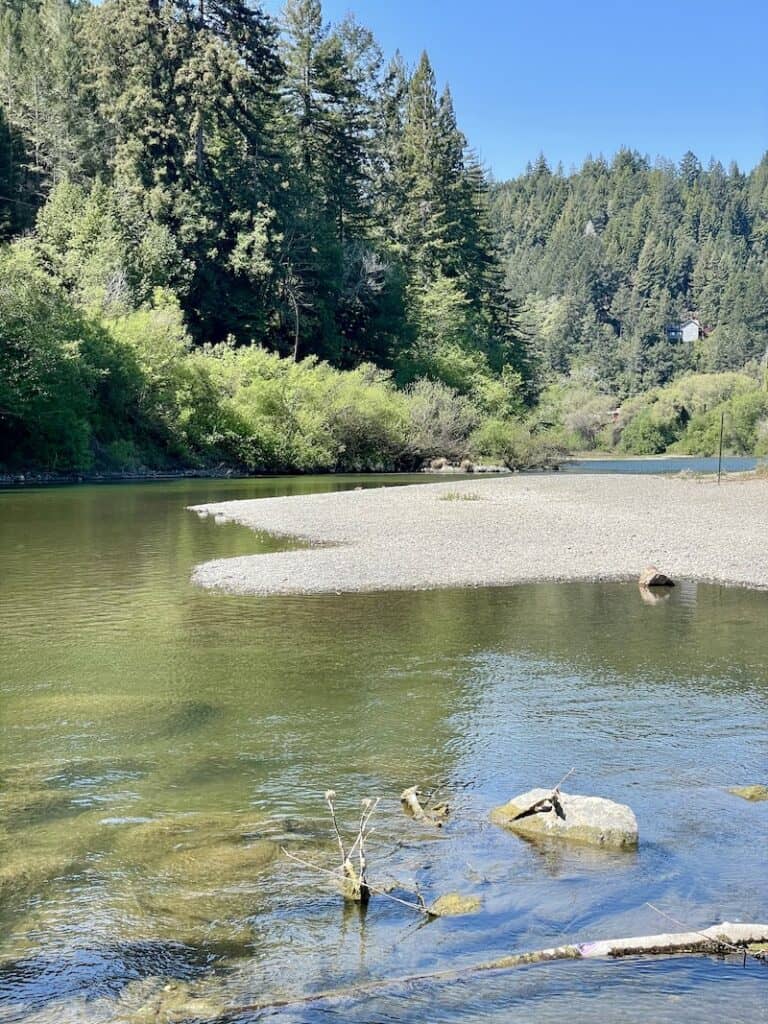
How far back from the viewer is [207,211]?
6431 centimetres

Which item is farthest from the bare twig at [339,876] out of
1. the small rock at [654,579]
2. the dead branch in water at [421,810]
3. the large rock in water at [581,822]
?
the small rock at [654,579]

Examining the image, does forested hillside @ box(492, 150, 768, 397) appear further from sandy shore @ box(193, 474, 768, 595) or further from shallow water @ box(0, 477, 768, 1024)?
shallow water @ box(0, 477, 768, 1024)

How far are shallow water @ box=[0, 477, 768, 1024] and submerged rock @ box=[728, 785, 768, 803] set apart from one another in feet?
0.50

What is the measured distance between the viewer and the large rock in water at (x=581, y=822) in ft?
21.6

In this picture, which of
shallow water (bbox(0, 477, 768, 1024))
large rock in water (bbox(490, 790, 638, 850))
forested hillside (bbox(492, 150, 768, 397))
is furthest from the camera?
forested hillside (bbox(492, 150, 768, 397))

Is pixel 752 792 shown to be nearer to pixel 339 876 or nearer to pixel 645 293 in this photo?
pixel 339 876

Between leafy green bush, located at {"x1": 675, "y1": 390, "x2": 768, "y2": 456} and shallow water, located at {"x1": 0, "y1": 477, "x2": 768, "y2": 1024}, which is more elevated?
leafy green bush, located at {"x1": 675, "y1": 390, "x2": 768, "y2": 456}

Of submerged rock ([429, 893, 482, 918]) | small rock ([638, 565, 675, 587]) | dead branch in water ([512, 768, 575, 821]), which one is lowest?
submerged rock ([429, 893, 482, 918])

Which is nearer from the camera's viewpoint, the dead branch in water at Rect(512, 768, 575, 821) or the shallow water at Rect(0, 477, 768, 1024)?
the shallow water at Rect(0, 477, 768, 1024)

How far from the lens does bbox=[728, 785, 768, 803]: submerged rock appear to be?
752 cm

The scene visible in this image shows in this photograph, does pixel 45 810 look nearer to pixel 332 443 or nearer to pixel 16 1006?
pixel 16 1006

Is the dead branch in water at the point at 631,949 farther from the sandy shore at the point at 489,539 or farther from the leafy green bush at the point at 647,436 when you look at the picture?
the leafy green bush at the point at 647,436

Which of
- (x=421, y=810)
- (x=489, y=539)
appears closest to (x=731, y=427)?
(x=489, y=539)

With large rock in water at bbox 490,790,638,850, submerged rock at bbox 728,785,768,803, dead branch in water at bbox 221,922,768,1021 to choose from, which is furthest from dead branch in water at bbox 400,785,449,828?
submerged rock at bbox 728,785,768,803
